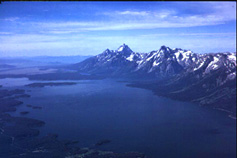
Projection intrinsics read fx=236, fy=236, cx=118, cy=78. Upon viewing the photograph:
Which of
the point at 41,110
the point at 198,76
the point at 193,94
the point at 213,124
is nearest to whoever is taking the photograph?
the point at 213,124

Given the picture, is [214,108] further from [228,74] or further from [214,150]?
[214,150]

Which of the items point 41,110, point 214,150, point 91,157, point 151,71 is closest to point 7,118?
point 41,110

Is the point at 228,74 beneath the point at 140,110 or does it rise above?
above

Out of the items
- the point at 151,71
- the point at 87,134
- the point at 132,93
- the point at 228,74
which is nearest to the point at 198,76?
the point at 228,74

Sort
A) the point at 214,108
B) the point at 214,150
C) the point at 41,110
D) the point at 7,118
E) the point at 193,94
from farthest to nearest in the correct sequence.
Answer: the point at 193,94, the point at 214,108, the point at 41,110, the point at 7,118, the point at 214,150

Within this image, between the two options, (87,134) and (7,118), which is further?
(7,118)

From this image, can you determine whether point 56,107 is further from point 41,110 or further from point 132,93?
point 132,93
